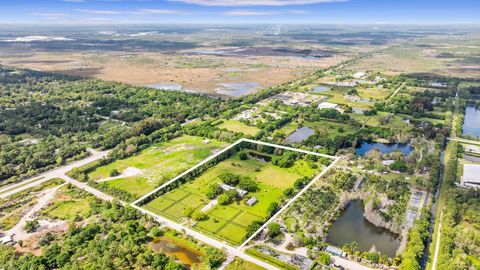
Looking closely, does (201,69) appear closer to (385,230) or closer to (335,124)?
(335,124)

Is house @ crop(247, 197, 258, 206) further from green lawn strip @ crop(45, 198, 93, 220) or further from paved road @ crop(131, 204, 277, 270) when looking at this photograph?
green lawn strip @ crop(45, 198, 93, 220)

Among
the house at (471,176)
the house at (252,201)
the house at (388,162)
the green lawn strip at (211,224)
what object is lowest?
the green lawn strip at (211,224)

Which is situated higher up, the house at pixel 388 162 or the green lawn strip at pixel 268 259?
the house at pixel 388 162

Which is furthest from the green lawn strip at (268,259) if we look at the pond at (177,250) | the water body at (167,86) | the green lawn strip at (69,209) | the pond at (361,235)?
the water body at (167,86)

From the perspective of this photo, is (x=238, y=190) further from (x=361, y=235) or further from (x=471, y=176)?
(x=471, y=176)

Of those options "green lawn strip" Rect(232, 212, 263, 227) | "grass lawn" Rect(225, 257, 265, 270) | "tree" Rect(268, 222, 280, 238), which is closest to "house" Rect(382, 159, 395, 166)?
"green lawn strip" Rect(232, 212, 263, 227)

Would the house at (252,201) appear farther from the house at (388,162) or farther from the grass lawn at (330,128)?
the grass lawn at (330,128)

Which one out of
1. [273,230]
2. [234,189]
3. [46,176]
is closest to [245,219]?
[273,230]
